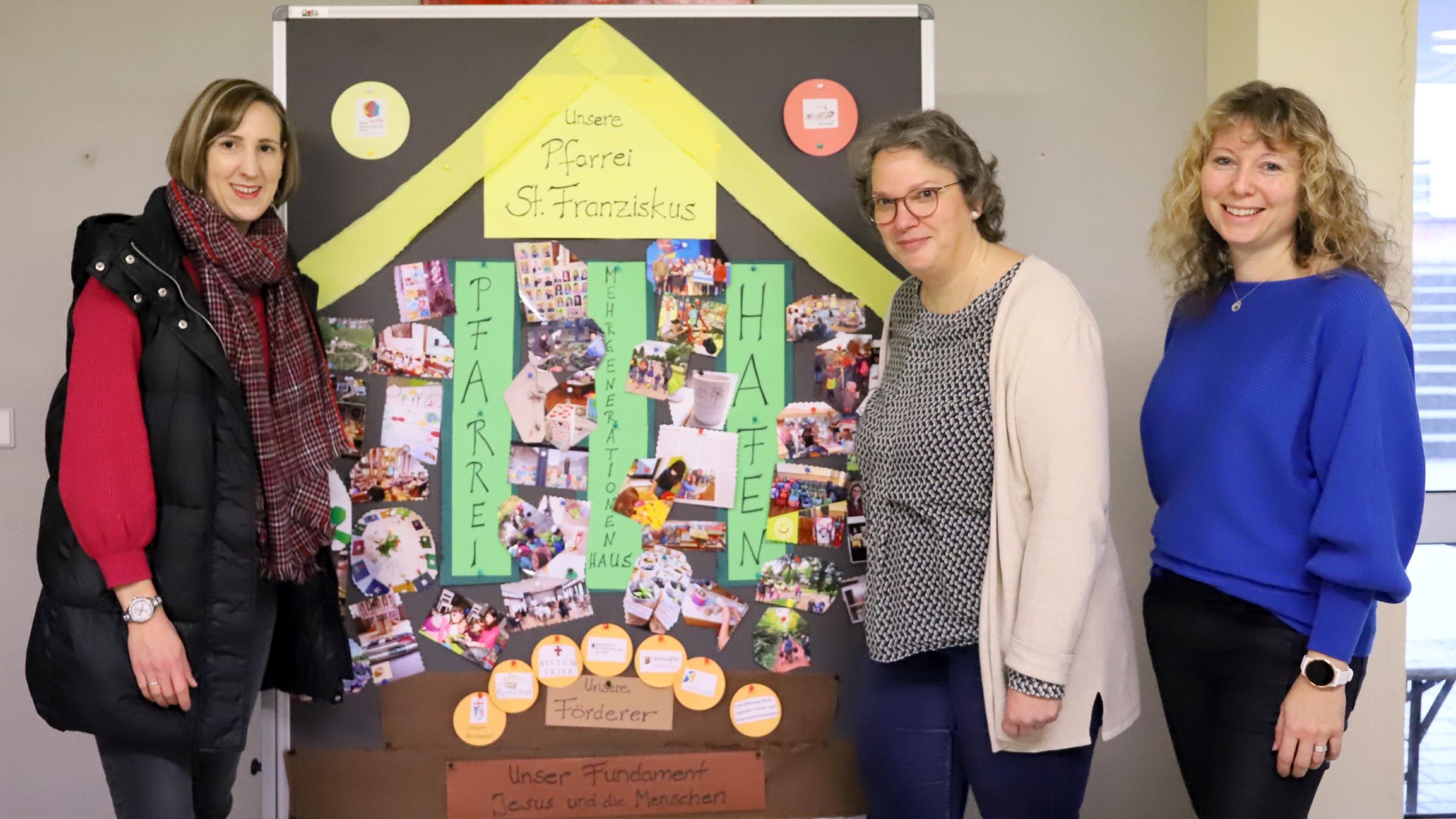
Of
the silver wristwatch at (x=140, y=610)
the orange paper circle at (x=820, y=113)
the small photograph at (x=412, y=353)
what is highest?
the orange paper circle at (x=820, y=113)

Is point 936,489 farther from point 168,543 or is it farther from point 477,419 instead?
point 168,543

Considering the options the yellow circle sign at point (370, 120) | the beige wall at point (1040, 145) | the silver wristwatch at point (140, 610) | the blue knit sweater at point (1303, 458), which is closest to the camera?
the blue knit sweater at point (1303, 458)

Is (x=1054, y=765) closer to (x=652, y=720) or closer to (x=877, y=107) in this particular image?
(x=652, y=720)

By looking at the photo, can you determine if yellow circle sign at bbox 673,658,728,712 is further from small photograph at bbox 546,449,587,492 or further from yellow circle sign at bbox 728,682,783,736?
small photograph at bbox 546,449,587,492

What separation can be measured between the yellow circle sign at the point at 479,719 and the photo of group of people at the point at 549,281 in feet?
2.25

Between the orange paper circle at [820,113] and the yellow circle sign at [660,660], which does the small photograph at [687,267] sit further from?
the yellow circle sign at [660,660]

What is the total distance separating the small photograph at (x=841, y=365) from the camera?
1.81 meters

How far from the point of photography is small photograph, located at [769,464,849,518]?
1809 mm

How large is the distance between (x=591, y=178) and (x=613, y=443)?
0.48 metres

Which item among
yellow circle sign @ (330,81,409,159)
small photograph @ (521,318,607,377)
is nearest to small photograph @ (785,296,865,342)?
small photograph @ (521,318,607,377)

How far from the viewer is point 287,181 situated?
1609 millimetres

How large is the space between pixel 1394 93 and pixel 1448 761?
1.61 meters

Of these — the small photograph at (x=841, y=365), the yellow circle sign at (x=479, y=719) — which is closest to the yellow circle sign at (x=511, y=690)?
the yellow circle sign at (x=479, y=719)

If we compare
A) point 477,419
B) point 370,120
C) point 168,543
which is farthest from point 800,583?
point 370,120
